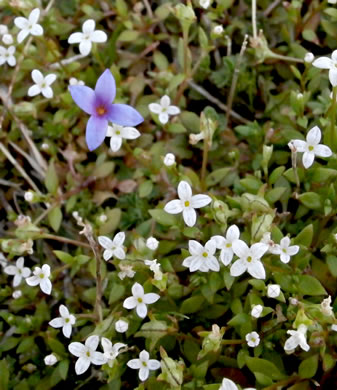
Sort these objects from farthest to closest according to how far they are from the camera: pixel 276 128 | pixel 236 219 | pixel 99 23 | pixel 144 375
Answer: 1. pixel 99 23
2. pixel 276 128
3. pixel 236 219
4. pixel 144 375

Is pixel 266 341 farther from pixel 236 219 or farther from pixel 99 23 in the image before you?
pixel 99 23

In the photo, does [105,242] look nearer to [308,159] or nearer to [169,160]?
[169,160]

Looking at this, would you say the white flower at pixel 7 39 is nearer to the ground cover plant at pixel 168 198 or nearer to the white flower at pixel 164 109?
the ground cover plant at pixel 168 198

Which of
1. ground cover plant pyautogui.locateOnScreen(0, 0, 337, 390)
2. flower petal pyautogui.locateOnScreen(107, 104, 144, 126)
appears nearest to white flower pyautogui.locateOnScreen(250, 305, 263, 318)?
ground cover plant pyautogui.locateOnScreen(0, 0, 337, 390)

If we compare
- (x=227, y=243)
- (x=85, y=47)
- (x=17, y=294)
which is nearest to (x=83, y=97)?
(x=85, y=47)

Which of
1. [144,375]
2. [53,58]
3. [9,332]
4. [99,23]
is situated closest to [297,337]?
[144,375]

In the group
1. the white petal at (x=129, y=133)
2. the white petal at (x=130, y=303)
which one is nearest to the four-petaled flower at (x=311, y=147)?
the white petal at (x=129, y=133)
